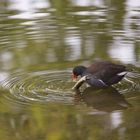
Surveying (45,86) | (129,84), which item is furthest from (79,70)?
(129,84)

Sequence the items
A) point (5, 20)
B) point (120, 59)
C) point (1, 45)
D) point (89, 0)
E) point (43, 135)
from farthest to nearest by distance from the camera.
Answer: point (89, 0) < point (5, 20) < point (1, 45) < point (120, 59) < point (43, 135)

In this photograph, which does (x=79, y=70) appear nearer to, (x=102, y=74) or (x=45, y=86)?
(x=102, y=74)

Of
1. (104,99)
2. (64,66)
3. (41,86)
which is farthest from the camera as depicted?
(64,66)

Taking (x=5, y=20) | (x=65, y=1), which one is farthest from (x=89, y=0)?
(x=5, y=20)

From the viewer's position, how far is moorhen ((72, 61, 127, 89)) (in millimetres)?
6473

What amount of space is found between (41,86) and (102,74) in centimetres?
76

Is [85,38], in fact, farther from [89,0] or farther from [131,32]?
[89,0]

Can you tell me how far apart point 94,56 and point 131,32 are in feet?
3.78

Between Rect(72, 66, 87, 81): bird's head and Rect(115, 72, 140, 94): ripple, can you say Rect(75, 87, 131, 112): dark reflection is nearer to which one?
Rect(115, 72, 140, 94): ripple

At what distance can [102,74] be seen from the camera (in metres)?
6.50

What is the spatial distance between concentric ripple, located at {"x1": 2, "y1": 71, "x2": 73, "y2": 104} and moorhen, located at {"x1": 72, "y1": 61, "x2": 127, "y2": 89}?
23 centimetres

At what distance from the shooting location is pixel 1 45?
829cm

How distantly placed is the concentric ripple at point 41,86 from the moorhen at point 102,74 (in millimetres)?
229

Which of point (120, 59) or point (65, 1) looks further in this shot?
point (65, 1)
